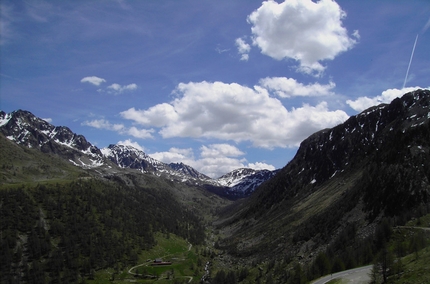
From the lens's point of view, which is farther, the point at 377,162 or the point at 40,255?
the point at 40,255

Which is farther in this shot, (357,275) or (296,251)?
(296,251)

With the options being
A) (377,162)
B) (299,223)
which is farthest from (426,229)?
(299,223)

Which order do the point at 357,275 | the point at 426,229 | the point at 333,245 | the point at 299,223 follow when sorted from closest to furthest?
the point at 357,275
the point at 426,229
the point at 333,245
the point at 299,223

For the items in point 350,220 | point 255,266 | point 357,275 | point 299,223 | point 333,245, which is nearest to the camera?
point 357,275

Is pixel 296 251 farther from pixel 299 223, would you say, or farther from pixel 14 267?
pixel 14 267

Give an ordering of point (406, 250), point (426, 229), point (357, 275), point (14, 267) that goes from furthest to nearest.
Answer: point (14, 267), point (426, 229), point (406, 250), point (357, 275)

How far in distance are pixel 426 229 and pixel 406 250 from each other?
46.9ft

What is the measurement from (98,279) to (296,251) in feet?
392

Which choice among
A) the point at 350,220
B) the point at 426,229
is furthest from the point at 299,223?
the point at 426,229

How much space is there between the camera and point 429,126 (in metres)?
148

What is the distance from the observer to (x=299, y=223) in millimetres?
192500

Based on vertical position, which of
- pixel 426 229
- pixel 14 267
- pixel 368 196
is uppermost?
pixel 368 196

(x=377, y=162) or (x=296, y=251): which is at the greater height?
(x=377, y=162)

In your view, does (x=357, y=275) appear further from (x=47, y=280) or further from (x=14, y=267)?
(x=14, y=267)
